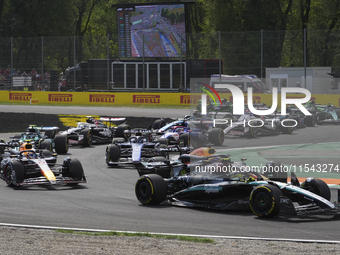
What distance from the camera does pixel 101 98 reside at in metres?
33.8

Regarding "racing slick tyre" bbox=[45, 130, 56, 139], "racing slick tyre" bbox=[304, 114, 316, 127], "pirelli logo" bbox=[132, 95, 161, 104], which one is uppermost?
"pirelli logo" bbox=[132, 95, 161, 104]

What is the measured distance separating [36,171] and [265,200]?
5.79 m

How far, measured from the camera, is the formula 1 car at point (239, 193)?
855cm

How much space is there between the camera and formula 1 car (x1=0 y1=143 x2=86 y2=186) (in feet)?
38.4

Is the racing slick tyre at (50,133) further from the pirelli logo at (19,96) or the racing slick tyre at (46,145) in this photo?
the pirelli logo at (19,96)

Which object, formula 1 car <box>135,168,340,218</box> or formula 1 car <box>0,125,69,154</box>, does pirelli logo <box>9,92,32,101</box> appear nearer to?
formula 1 car <box>0,125,69,154</box>

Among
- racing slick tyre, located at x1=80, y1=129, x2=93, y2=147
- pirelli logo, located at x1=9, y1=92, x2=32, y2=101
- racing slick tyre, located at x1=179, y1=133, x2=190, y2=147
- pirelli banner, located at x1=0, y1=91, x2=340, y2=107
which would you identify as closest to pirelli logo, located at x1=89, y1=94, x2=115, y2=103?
pirelli banner, located at x1=0, y1=91, x2=340, y2=107

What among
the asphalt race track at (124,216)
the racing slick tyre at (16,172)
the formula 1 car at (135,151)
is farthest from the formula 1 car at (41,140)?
the asphalt race track at (124,216)

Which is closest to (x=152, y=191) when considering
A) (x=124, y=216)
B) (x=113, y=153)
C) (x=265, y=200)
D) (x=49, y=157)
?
(x=124, y=216)

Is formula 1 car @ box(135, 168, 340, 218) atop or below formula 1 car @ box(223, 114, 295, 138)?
below

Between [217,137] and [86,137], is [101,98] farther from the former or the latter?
[217,137]

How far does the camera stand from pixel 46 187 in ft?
39.2

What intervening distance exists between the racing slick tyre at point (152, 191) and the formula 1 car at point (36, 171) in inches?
94.5

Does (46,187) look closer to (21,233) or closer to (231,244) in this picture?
(21,233)
